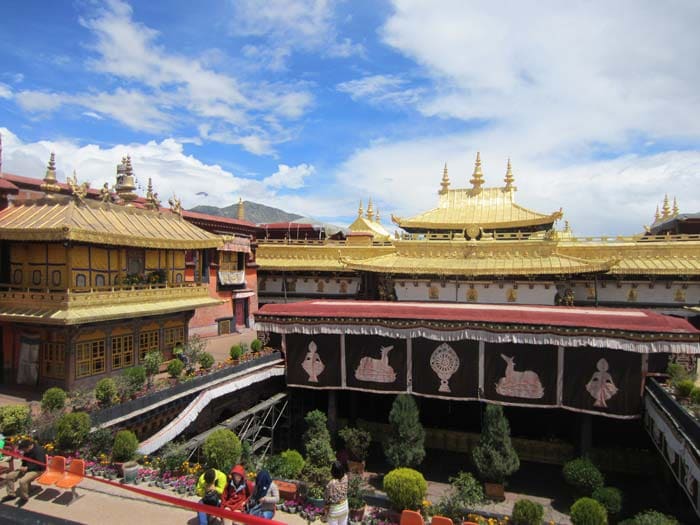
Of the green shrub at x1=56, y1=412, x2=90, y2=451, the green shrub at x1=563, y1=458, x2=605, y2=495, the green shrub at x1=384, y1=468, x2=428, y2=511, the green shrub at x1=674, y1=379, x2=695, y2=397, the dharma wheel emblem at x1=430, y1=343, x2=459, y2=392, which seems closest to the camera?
the green shrub at x1=384, y1=468, x2=428, y2=511

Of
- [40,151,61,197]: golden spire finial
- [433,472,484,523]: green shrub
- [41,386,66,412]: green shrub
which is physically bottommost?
[433,472,484,523]: green shrub

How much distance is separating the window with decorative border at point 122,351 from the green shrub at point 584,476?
16.1 meters

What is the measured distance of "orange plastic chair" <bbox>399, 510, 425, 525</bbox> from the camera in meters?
9.38

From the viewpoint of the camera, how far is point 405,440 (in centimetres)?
1488

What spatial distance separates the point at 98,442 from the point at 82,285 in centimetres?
662

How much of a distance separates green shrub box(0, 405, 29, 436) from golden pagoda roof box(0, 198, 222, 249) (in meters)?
5.34

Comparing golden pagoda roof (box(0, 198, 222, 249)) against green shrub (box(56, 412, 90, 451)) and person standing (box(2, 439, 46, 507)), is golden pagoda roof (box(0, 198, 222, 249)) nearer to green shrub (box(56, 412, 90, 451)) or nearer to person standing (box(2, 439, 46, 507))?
green shrub (box(56, 412, 90, 451))

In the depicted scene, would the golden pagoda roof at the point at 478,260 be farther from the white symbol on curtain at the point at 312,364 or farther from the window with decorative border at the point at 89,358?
the window with decorative border at the point at 89,358

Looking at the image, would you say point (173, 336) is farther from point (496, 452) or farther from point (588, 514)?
point (588, 514)

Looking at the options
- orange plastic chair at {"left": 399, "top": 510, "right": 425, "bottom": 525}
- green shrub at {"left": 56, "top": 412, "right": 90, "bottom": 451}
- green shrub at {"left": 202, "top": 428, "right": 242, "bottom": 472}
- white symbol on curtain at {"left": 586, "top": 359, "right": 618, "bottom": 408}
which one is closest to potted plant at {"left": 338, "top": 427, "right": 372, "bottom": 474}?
green shrub at {"left": 202, "top": 428, "right": 242, "bottom": 472}

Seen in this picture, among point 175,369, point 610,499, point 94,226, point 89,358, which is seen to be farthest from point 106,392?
point 610,499

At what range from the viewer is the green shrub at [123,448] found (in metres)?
11.6

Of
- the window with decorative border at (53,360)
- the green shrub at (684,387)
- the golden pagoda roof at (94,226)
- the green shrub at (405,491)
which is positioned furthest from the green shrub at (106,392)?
the green shrub at (684,387)

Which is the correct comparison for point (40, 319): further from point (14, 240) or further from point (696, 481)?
point (696, 481)
